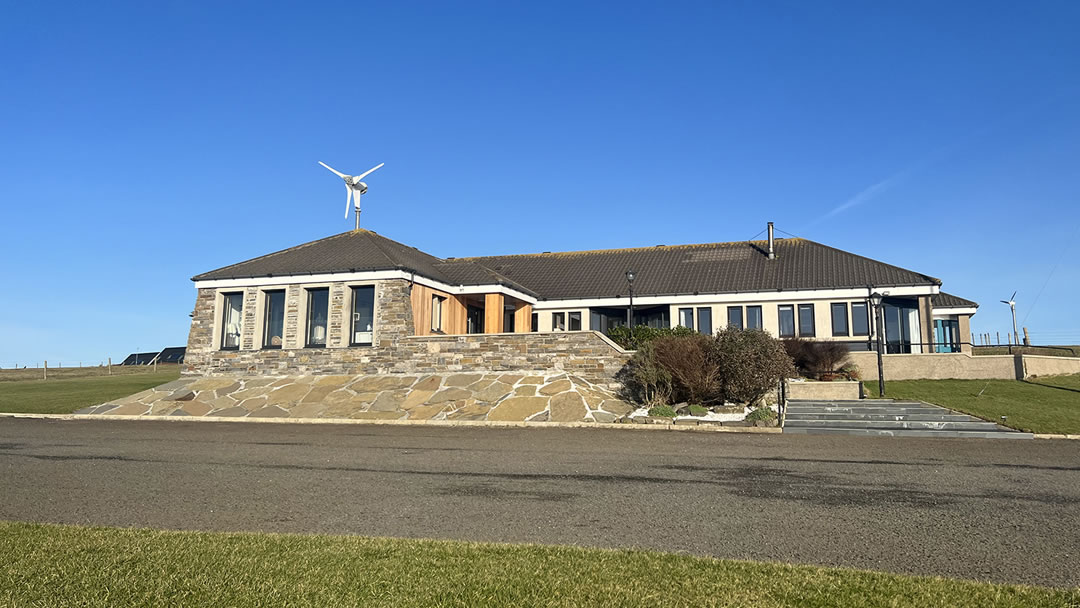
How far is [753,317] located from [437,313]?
1384cm

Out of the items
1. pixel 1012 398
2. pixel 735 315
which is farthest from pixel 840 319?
pixel 1012 398


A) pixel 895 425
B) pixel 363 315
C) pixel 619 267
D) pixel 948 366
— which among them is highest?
pixel 619 267

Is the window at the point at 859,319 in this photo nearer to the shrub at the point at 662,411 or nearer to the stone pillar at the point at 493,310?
the stone pillar at the point at 493,310

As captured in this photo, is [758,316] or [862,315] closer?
[862,315]

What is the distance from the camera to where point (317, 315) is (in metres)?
26.6

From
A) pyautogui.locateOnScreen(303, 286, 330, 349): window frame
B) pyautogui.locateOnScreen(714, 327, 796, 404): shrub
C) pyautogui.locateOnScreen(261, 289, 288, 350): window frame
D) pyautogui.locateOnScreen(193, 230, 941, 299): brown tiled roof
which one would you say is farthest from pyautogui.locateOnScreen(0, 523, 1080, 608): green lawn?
pyautogui.locateOnScreen(261, 289, 288, 350): window frame

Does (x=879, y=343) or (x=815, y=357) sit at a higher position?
(x=879, y=343)

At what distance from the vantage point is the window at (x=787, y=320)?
102ft

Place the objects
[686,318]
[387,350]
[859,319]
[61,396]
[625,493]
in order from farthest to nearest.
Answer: [686,318]
[859,319]
[61,396]
[387,350]
[625,493]

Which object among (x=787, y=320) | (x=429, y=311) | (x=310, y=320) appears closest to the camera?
(x=310, y=320)

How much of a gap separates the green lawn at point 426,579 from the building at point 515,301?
57.1 feet

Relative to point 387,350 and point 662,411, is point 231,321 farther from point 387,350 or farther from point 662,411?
point 662,411

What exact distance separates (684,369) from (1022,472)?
9832 mm

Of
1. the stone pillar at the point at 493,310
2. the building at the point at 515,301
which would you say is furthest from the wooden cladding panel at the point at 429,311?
the stone pillar at the point at 493,310
